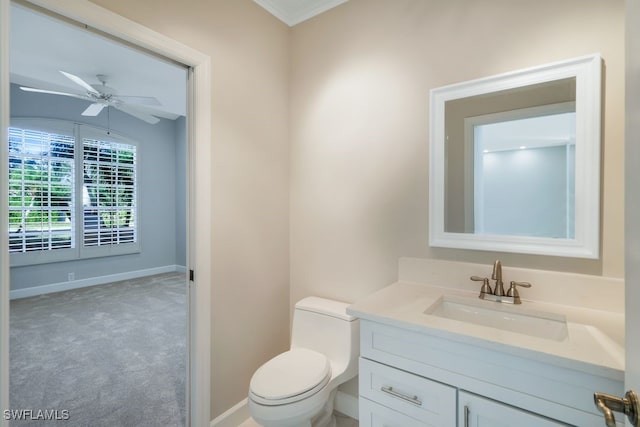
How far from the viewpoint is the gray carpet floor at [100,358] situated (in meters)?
1.96

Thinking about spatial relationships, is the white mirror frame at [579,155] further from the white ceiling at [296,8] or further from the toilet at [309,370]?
the white ceiling at [296,8]

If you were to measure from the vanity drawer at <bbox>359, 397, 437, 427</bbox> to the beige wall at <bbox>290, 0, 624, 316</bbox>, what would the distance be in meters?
0.70

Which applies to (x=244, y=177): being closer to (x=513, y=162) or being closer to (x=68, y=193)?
(x=513, y=162)

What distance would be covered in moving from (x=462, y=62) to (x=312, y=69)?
0.97m

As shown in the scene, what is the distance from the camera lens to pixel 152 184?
557 centimetres

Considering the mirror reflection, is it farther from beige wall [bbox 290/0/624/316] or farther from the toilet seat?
the toilet seat

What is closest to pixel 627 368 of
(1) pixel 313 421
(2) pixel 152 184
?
(1) pixel 313 421

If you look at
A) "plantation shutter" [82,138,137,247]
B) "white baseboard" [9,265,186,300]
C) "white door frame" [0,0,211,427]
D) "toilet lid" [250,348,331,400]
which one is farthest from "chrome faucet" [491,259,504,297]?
"plantation shutter" [82,138,137,247]

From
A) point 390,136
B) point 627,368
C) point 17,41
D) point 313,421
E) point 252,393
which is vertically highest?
point 17,41

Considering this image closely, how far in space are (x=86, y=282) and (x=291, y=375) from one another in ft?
15.8

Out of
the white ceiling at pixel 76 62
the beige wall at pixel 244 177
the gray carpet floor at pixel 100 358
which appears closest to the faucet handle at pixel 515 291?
the beige wall at pixel 244 177

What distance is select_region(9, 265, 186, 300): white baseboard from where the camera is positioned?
4.20 metres

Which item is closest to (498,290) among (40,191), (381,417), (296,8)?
(381,417)

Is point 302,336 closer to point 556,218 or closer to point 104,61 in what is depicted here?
point 556,218
